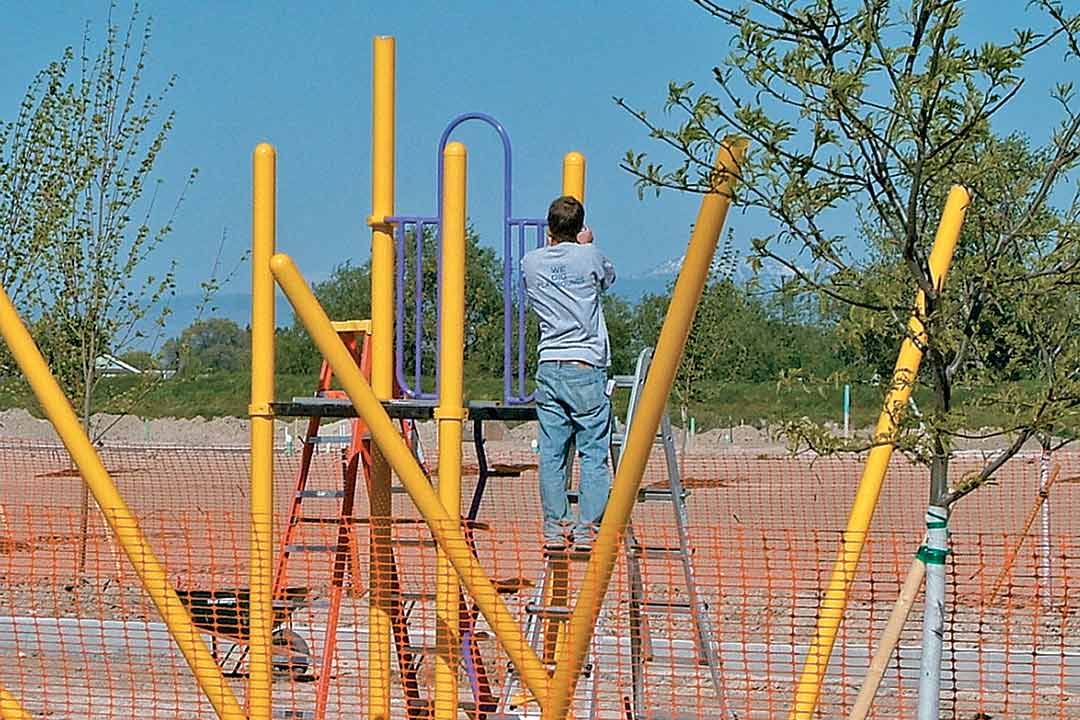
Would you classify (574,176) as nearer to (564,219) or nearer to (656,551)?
(564,219)

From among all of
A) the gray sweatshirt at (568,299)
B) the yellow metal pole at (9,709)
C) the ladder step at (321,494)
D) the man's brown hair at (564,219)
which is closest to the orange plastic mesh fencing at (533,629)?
the ladder step at (321,494)

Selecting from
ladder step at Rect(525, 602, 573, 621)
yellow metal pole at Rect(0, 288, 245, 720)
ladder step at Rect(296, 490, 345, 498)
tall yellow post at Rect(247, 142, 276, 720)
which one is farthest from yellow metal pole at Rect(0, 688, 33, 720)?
ladder step at Rect(525, 602, 573, 621)

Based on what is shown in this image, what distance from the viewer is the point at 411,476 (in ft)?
19.1

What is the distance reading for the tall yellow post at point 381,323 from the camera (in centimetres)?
694

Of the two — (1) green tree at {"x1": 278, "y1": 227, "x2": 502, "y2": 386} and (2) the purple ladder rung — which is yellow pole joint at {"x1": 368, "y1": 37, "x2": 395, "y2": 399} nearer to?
(2) the purple ladder rung

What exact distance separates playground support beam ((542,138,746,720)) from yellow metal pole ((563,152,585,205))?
9.21ft

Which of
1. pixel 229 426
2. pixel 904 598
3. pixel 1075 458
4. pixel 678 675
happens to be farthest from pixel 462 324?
pixel 229 426

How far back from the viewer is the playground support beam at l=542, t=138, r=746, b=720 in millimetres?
4582

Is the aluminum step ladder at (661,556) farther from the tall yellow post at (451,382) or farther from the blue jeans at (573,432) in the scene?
the tall yellow post at (451,382)

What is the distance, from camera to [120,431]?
52312 mm

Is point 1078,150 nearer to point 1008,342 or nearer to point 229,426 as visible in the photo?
point 1008,342

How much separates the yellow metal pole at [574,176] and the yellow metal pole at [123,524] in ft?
8.55

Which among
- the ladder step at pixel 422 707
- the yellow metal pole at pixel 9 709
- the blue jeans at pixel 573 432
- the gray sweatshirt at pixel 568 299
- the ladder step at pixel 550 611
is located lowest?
the ladder step at pixel 422 707

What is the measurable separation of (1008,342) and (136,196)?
855 centimetres
